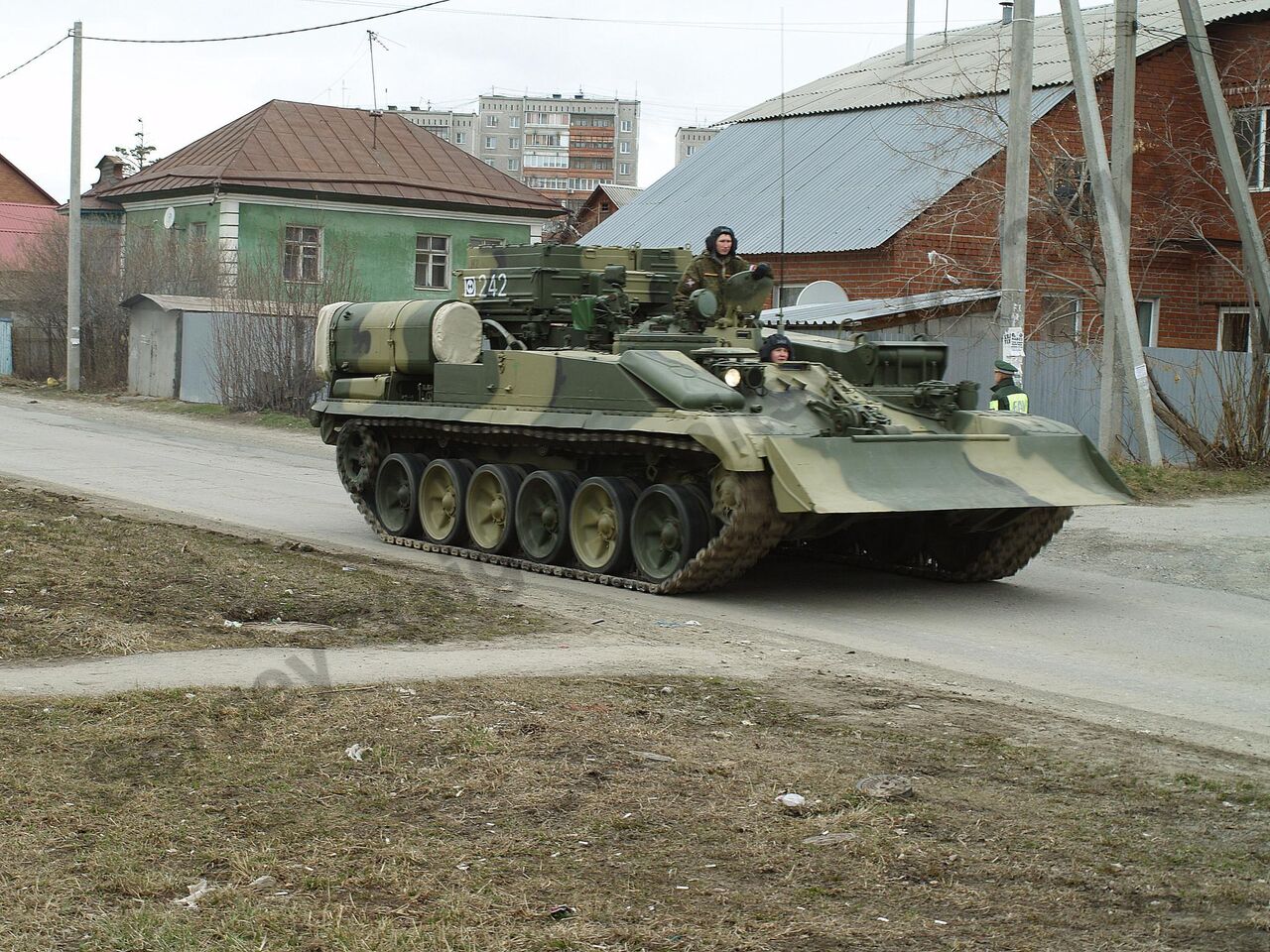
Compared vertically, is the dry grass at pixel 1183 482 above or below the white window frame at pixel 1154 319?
below

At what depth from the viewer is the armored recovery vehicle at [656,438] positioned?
10602 mm

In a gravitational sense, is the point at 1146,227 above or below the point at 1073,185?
below

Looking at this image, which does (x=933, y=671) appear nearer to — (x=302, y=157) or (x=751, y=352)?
(x=751, y=352)

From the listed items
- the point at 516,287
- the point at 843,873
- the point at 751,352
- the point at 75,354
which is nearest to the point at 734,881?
the point at 843,873

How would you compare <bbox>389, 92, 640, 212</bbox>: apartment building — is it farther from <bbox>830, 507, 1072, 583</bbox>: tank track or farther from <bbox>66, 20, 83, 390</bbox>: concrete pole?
<bbox>830, 507, 1072, 583</bbox>: tank track

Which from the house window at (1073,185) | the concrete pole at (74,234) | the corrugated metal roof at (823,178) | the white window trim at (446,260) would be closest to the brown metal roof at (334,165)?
the white window trim at (446,260)

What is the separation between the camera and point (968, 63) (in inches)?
1201

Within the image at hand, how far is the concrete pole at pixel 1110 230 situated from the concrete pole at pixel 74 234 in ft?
69.8

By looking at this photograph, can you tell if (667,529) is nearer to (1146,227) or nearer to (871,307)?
(871,307)

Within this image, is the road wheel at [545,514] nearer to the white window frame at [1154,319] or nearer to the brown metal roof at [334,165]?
the white window frame at [1154,319]

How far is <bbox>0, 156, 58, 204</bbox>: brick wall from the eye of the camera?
69.4m

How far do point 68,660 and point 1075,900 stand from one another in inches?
199

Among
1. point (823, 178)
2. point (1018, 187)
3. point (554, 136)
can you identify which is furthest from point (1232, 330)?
point (554, 136)

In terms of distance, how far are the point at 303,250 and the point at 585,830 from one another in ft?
117
